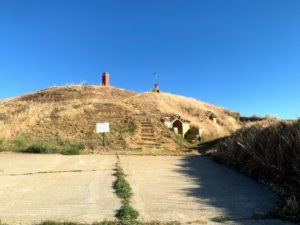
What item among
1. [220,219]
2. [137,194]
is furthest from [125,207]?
[220,219]

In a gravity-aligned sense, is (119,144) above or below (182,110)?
below

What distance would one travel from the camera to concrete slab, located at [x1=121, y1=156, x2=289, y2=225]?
569cm

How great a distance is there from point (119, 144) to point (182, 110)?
14.7m

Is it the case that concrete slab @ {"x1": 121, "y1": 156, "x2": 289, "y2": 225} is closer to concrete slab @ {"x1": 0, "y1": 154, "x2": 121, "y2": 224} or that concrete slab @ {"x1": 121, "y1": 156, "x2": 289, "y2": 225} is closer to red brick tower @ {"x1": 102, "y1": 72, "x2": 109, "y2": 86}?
concrete slab @ {"x1": 0, "y1": 154, "x2": 121, "y2": 224}

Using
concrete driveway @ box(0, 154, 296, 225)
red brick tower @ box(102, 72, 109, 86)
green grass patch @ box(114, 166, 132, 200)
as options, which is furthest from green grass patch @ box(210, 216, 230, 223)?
red brick tower @ box(102, 72, 109, 86)

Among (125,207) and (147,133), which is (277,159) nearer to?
(125,207)

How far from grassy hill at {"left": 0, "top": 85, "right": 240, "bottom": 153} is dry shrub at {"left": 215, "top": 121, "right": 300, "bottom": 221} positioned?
7626mm

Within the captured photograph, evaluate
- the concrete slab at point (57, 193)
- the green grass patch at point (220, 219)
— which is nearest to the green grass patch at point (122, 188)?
the concrete slab at point (57, 193)

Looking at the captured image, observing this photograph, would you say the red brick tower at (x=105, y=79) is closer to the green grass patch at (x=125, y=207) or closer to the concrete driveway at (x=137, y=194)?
the concrete driveway at (x=137, y=194)

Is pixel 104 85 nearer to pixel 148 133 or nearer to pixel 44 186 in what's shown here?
pixel 148 133

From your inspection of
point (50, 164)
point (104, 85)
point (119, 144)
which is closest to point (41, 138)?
point (119, 144)

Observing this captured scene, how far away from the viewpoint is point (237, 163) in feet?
37.0

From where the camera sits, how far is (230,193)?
744 cm

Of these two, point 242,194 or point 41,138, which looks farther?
point 41,138
